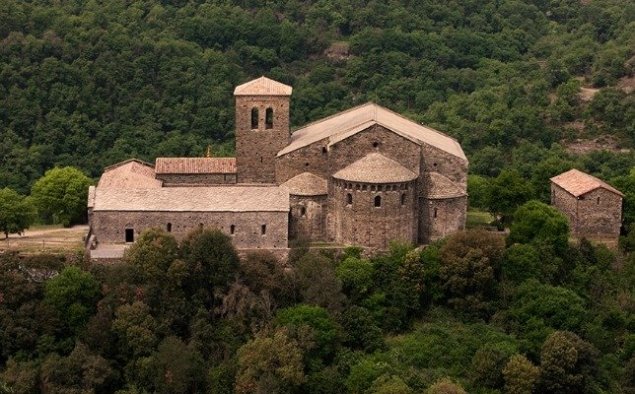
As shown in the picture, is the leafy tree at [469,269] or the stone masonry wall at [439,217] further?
the stone masonry wall at [439,217]

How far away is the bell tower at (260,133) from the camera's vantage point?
2334 inches

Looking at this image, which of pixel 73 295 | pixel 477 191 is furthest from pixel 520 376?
pixel 73 295

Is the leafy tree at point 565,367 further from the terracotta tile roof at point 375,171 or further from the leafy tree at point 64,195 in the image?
the leafy tree at point 64,195

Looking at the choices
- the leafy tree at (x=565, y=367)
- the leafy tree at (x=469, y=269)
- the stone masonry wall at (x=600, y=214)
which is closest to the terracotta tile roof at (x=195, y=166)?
Answer: the leafy tree at (x=469, y=269)

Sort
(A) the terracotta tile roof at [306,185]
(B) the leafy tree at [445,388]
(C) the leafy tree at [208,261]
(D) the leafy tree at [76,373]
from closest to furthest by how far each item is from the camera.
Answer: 1. (B) the leafy tree at [445,388]
2. (D) the leafy tree at [76,373]
3. (C) the leafy tree at [208,261]
4. (A) the terracotta tile roof at [306,185]

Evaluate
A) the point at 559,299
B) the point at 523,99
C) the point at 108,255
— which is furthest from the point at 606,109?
the point at 108,255

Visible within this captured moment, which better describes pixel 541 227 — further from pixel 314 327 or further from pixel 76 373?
pixel 76 373

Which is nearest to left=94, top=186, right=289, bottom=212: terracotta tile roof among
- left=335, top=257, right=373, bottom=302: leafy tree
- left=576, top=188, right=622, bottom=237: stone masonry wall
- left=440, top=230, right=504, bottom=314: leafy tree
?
left=335, top=257, right=373, bottom=302: leafy tree

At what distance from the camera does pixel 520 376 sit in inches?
1950

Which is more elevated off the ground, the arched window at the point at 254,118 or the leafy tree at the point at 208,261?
the arched window at the point at 254,118

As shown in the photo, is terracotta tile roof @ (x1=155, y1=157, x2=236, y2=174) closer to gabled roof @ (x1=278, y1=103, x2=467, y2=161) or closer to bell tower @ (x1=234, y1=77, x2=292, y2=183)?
bell tower @ (x1=234, y1=77, x2=292, y2=183)

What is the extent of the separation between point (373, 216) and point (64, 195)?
14.8m

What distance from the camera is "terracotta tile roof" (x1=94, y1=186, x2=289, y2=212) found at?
54.4 m

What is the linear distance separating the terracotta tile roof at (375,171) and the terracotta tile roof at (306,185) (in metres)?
1.05
